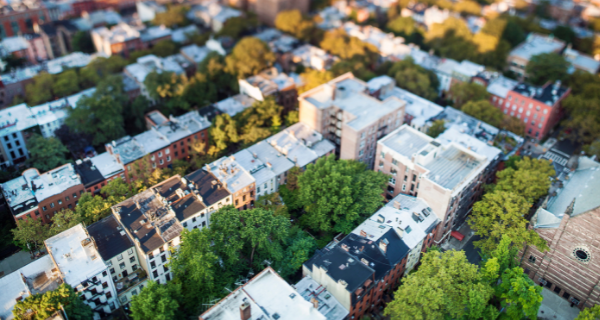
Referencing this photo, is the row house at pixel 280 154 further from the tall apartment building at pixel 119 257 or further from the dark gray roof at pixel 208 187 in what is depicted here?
the tall apartment building at pixel 119 257

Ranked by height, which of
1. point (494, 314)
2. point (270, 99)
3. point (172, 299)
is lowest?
point (494, 314)

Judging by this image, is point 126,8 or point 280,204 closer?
point 280,204

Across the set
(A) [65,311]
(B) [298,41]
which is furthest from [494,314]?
(B) [298,41]

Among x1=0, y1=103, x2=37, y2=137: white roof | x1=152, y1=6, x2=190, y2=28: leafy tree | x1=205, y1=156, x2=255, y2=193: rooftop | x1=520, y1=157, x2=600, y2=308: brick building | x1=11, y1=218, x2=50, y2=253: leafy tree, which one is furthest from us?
x1=152, y1=6, x2=190, y2=28: leafy tree

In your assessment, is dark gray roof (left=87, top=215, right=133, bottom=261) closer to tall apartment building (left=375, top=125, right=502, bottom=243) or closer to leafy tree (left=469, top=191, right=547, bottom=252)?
tall apartment building (left=375, top=125, right=502, bottom=243)

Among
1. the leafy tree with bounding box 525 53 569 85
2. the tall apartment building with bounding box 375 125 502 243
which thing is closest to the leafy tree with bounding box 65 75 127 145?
the tall apartment building with bounding box 375 125 502 243

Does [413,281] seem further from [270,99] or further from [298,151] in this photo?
[270,99]
